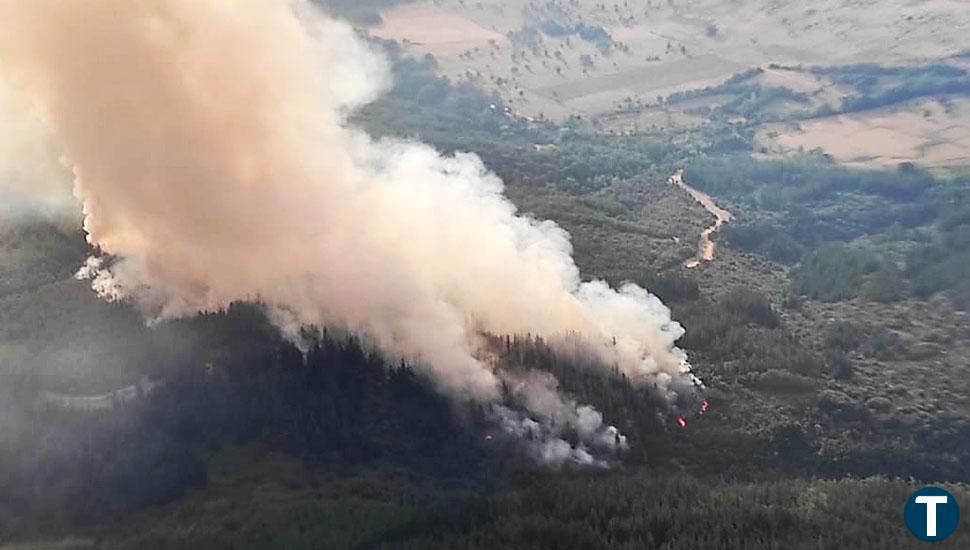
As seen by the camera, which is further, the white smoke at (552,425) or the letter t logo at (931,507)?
the white smoke at (552,425)

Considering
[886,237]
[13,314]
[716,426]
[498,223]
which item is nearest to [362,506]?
[716,426]

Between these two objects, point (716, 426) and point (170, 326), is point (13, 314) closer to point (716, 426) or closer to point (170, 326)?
point (170, 326)

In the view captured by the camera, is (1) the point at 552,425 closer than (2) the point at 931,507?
No

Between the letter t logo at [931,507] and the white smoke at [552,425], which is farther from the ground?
the white smoke at [552,425]

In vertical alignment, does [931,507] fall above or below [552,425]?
below

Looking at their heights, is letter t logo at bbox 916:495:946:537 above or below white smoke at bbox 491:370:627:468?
below

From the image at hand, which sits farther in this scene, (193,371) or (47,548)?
(193,371)

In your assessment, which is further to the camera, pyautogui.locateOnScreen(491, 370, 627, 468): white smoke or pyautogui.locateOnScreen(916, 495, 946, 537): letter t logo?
pyautogui.locateOnScreen(491, 370, 627, 468): white smoke

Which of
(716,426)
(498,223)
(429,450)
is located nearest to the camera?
(429,450)
